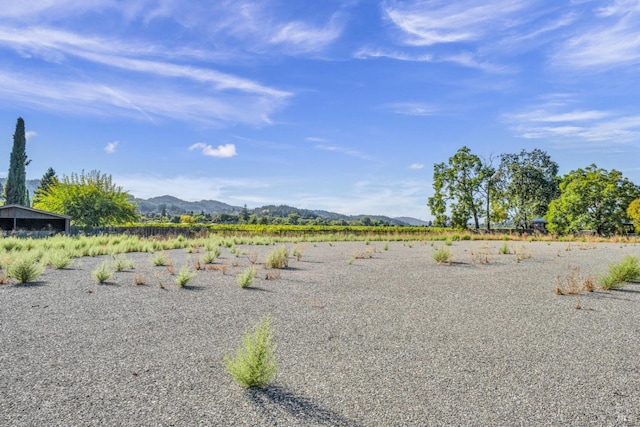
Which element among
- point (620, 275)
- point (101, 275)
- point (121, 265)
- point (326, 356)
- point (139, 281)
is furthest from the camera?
point (121, 265)

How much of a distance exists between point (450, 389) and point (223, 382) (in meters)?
2.32

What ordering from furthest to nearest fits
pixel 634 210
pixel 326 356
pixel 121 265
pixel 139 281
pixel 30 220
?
pixel 634 210 < pixel 30 220 < pixel 121 265 < pixel 139 281 < pixel 326 356

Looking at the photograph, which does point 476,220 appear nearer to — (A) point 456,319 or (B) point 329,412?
(A) point 456,319

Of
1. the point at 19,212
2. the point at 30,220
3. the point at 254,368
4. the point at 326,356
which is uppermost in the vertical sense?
the point at 19,212

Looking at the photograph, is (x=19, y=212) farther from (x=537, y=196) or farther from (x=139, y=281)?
(x=537, y=196)

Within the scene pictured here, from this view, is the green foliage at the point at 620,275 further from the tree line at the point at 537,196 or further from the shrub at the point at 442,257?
the tree line at the point at 537,196

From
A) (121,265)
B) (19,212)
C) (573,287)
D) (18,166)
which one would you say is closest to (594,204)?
(573,287)

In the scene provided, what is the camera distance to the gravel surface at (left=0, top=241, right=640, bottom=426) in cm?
366

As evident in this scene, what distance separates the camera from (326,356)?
5.01 m

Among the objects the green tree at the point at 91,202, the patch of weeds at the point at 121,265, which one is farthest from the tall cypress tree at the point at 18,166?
the patch of weeds at the point at 121,265

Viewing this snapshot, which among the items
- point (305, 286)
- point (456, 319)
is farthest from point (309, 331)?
point (305, 286)

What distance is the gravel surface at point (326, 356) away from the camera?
3.66 meters

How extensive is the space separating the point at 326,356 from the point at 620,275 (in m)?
9.07

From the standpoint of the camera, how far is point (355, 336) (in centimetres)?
584
